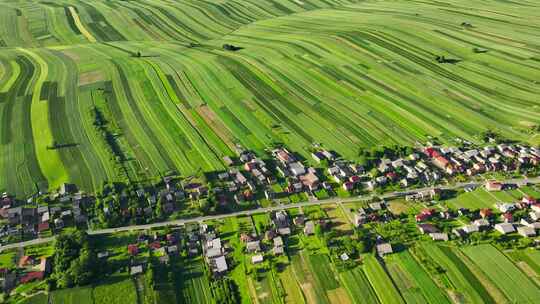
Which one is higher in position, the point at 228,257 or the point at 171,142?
the point at 171,142

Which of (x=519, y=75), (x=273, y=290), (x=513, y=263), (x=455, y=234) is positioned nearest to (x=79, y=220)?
(x=273, y=290)

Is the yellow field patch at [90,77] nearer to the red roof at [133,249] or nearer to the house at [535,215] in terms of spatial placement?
the red roof at [133,249]

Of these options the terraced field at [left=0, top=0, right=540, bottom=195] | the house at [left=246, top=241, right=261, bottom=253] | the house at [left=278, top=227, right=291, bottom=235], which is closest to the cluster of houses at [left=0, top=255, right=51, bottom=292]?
the terraced field at [left=0, top=0, right=540, bottom=195]

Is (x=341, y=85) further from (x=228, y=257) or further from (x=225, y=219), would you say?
(x=228, y=257)

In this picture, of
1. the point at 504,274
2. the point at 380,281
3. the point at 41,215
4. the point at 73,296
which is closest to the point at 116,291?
the point at 73,296

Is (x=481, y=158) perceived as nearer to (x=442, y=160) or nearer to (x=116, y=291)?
(x=442, y=160)

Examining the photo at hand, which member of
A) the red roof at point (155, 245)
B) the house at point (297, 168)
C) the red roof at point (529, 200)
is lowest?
the red roof at point (529, 200)

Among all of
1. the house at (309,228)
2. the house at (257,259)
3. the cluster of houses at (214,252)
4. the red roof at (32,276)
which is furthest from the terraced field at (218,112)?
the house at (257,259)
